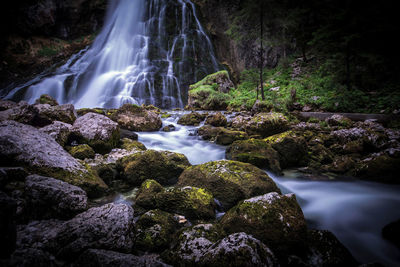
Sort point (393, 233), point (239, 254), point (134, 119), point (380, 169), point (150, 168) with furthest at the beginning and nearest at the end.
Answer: point (134, 119) < point (380, 169) < point (150, 168) < point (393, 233) < point (239, 254)

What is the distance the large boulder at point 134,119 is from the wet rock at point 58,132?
137 inches

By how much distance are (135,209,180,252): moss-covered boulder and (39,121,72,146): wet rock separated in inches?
148

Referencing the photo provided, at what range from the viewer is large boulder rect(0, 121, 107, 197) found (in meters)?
2.61

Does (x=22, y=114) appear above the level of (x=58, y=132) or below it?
above

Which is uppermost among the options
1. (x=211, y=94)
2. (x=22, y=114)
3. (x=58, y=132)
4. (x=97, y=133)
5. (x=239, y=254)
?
(x=22, y=114)

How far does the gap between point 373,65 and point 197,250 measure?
14.3 m

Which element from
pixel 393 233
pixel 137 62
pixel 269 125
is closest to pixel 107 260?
pixel 393 233

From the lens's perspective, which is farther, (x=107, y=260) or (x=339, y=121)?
(x=339, y=121)

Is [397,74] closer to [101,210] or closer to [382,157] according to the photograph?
[382,157]

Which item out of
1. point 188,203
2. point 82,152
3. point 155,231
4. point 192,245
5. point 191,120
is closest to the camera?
point 192,245

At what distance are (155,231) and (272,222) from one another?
58.3 inches

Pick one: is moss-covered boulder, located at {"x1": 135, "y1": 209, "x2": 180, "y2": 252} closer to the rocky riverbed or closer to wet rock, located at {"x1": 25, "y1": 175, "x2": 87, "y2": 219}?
the rocky riverbed

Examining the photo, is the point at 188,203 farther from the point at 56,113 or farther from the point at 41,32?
the point at 41,32

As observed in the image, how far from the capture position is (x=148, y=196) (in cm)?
290
